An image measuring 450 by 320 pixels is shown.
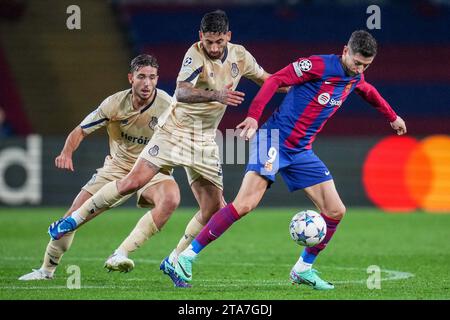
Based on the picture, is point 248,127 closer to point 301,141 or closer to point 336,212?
point 301,141

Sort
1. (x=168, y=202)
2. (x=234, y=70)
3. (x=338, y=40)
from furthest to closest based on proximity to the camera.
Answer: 1. (x=338, y=40)
2. (x=168, y=202)
3. (x=234, y=70)

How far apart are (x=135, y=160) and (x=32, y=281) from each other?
146cm

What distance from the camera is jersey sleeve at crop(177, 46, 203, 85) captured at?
7855 mm

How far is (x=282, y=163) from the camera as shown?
788cm

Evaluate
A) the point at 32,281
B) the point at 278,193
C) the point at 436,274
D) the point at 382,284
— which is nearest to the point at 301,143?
the point at 382,284

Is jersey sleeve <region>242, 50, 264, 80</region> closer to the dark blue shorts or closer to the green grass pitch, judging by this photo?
the dark blue shorts

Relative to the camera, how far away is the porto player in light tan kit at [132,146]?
8.38 m

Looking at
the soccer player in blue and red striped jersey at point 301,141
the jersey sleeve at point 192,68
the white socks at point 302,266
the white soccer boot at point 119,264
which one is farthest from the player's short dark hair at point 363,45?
the white soccer boot at point 119,264

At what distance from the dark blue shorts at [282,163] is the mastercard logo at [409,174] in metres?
8.96

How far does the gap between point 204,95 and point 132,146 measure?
4.51 feet

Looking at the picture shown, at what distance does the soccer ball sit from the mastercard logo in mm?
9070

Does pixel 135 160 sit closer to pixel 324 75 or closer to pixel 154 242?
pixel 324 75
